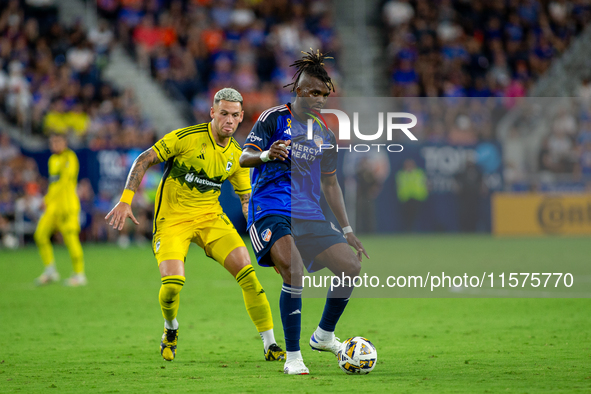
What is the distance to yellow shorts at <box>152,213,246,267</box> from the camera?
7070mm

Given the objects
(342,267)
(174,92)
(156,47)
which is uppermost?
(156,47)

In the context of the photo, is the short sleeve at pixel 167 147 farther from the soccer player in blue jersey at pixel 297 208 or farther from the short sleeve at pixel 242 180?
the soccer player in blue jersey at pixel 297 208

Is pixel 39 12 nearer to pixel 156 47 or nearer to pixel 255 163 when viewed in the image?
pixel 156 47

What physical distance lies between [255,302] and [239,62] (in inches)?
698

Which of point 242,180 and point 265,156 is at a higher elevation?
point 242,180

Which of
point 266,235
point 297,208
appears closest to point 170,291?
point 266,235

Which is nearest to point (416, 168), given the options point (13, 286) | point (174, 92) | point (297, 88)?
point (174, 92)

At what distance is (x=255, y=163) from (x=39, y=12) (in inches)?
818

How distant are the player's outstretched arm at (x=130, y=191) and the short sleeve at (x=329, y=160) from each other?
1.61 m

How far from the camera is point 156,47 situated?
23.8 metres

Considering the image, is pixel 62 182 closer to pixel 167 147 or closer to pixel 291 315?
pixel 167 147

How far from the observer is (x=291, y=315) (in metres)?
6.11

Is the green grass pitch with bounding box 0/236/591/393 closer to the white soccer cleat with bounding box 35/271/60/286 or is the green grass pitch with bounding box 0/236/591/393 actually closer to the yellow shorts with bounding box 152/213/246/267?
the white soccer cleat with bounding box 35/271/60/286

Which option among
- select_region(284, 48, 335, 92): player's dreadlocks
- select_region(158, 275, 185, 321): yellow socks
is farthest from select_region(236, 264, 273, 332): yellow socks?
select_region(284, 48, 335, 92): player's dreadlocks
